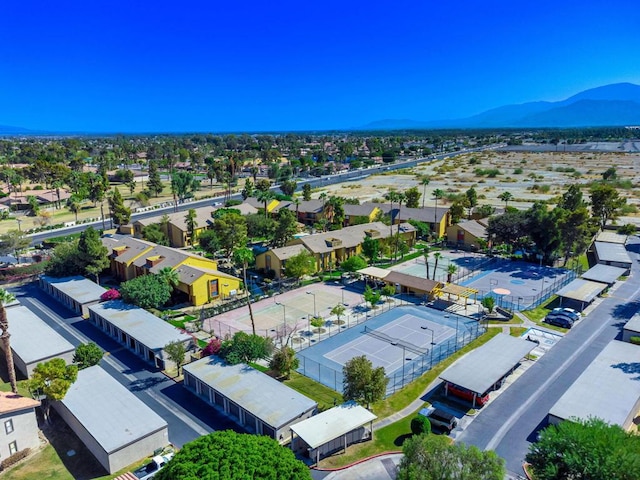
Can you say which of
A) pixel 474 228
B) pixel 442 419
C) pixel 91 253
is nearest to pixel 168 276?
pixel 91 253

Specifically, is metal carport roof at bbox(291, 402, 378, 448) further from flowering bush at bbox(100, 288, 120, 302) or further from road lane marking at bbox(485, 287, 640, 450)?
flowering bush at bbox(100, 288, 120, 302)

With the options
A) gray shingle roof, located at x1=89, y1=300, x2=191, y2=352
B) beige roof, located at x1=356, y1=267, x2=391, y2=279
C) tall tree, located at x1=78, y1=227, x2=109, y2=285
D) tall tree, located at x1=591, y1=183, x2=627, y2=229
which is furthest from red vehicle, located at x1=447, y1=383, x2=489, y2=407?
tall tree, located at x1=591, y1=183, x2=627, y2=229

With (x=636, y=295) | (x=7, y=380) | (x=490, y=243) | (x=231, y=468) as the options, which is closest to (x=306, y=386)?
(x=231, y=468)

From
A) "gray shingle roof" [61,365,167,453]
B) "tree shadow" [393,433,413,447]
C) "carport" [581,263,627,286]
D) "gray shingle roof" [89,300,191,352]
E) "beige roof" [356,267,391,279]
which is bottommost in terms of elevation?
"tree shadow" [393,433,413,447]

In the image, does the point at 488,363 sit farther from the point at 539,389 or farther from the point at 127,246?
the point at 127,246

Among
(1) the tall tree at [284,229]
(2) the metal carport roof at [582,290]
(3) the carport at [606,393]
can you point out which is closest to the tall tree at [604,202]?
(2) the metal carport roof at [582,290]

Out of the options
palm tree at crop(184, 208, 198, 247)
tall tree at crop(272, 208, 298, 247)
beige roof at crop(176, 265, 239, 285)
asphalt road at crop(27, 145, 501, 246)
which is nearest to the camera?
beige roof at crop(176, 265, 239, 285)

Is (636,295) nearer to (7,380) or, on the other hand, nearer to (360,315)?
(360,315)
